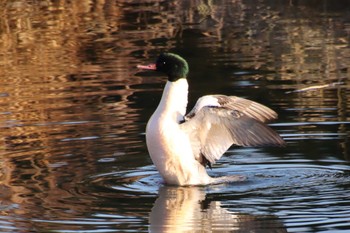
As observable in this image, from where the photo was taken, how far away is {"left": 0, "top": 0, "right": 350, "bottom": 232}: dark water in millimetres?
8820

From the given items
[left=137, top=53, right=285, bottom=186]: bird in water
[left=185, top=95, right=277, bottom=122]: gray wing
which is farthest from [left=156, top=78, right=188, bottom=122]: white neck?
[left=185, top=95, right=277, bottom=122]: gray wing

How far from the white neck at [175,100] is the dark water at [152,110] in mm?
704

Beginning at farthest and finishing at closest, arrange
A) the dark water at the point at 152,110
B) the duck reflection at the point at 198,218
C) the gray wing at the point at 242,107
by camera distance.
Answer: the gray wing at the point at 242,107 < the dark water at the point at 152,110 < the duck reflection at the point at 198,218

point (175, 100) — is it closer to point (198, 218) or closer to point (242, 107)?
point (242, 107)

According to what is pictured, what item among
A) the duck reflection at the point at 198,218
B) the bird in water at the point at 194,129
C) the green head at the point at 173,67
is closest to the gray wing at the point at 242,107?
the bird in water at the point at 194,129

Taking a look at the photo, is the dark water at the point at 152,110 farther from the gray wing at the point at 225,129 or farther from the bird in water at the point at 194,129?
the gray wing at the point at 225,129

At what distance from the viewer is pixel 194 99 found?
13766 mm

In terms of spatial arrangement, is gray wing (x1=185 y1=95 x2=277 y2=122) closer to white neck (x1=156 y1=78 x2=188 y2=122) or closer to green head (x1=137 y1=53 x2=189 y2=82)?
white neck (x1=156 y1=78 x2=188 y2=122)

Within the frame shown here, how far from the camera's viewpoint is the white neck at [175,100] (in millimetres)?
9828

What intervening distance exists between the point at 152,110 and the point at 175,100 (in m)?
3.36

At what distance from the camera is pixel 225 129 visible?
33.0 feet

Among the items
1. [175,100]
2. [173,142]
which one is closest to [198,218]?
[173,142]

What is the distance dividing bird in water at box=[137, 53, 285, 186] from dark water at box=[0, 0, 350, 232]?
24 cm

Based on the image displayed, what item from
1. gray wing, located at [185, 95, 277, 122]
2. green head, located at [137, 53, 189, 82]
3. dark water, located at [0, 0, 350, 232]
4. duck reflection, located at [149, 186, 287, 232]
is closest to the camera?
duck reflection, located at [149, 186, 287, 232]
